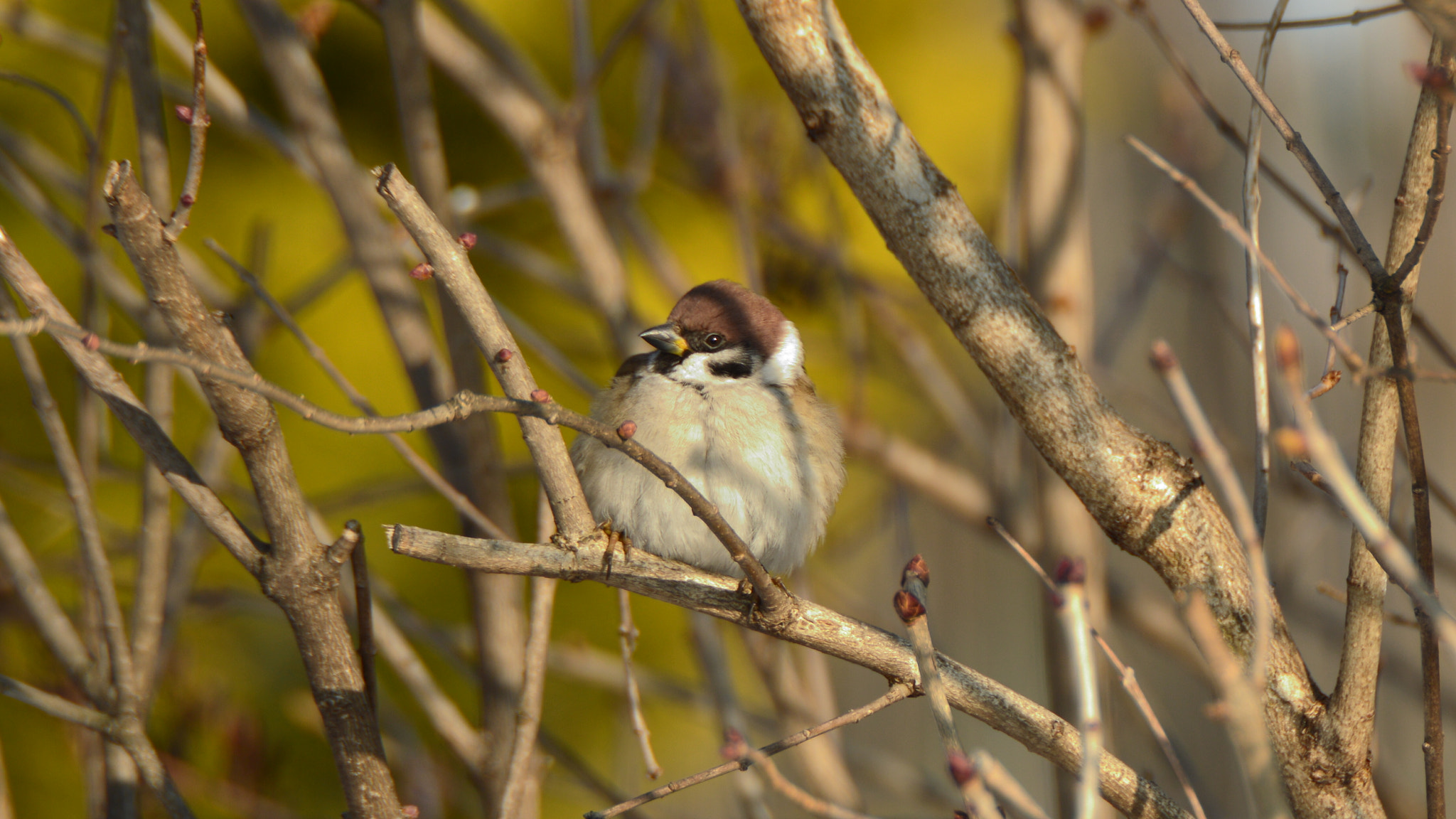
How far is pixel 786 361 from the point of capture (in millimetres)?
3203

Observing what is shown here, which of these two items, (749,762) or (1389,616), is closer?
(749,762)

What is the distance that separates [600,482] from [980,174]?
163 inches

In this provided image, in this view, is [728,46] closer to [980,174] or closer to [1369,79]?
[980,174]

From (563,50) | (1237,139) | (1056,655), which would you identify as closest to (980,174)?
(563,50)

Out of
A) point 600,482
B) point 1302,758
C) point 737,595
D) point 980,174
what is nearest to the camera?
point 1302,758

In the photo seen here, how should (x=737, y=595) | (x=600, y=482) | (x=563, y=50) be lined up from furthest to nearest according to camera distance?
(x=563, y=50), (x=600, y=482), (x=737, y=595)

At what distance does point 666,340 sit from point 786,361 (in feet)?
1.39

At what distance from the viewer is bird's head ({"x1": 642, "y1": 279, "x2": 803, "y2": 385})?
9.79 feet

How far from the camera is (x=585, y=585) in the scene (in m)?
5.19

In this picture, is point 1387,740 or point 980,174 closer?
point 1387,740

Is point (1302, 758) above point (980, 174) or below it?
below

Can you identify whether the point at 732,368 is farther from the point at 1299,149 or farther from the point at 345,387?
the point at 1299,149

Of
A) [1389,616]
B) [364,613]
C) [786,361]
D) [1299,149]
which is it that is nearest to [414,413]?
[364,613]

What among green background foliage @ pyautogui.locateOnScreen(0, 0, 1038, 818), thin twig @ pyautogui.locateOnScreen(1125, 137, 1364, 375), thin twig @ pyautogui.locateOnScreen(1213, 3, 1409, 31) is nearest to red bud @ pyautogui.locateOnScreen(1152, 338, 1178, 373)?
thin twig @ pyautogui.locateOnScreen(1125, 137, 1364, 375)
